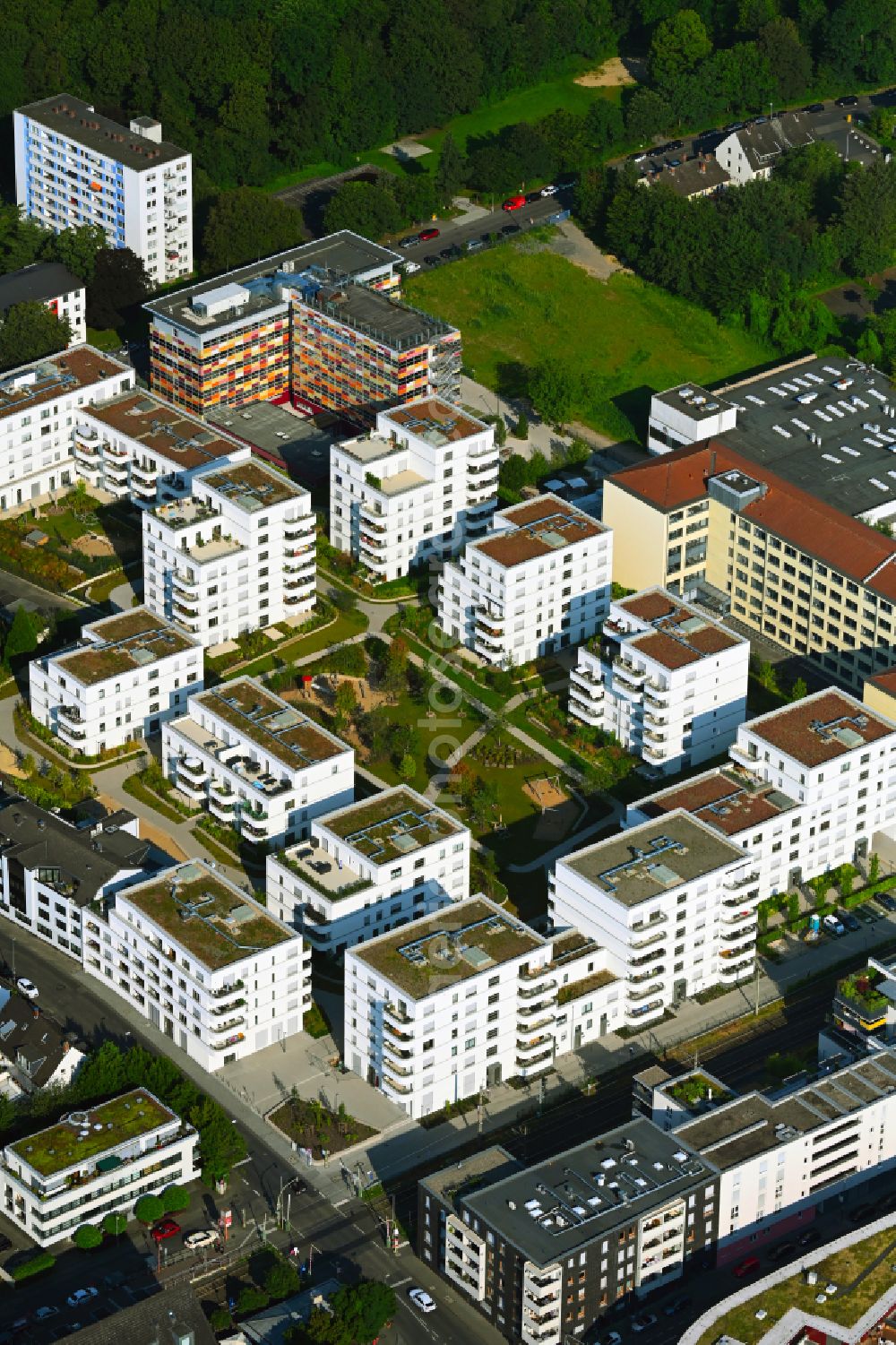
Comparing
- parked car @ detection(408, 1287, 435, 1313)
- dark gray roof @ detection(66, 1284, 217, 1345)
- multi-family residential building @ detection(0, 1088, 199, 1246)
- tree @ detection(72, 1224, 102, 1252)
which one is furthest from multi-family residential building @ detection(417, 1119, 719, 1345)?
tree @ detection(72, 1224, 102, 1252)

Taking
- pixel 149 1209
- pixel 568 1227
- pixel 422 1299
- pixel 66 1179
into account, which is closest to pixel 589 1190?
pixel 568 1227

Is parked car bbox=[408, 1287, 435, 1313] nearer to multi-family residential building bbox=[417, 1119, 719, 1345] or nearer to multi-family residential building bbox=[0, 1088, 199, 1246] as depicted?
multi-family residential building bbox=[417, 1119, 719, 1345]

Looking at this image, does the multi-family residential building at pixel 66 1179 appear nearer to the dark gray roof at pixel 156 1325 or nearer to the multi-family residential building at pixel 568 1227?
the dark gray roof at pixel 156 1325

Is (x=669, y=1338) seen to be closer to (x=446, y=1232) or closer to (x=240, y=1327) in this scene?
(x=446, y=1232)

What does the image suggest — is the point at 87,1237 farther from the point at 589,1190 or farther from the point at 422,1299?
the point at 589,1190

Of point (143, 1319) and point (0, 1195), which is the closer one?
point (143, 1319)

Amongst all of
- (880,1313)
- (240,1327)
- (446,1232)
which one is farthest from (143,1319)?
(880,1313)
